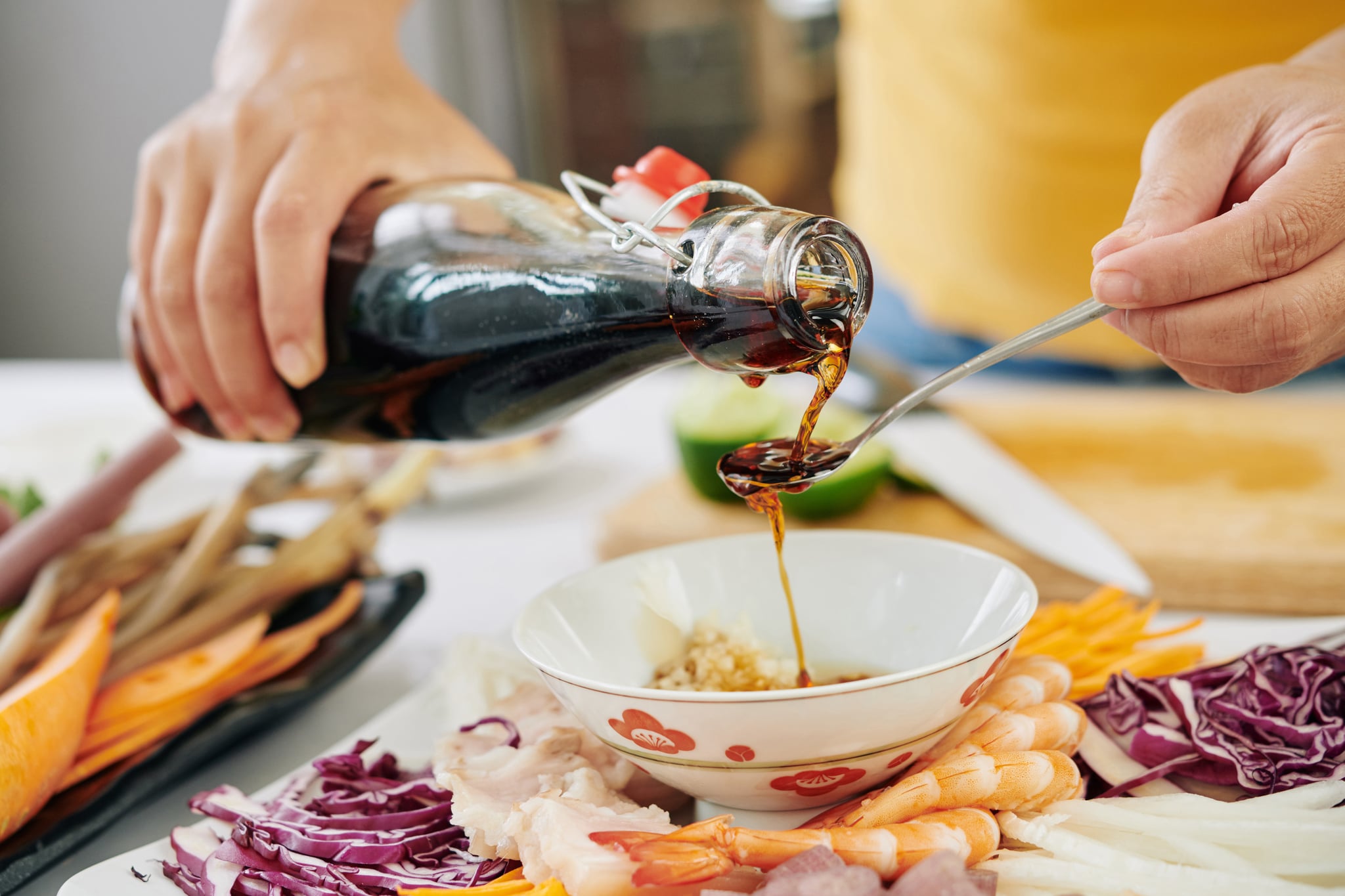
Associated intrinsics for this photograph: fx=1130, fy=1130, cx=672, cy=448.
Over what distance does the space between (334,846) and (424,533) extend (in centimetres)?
93

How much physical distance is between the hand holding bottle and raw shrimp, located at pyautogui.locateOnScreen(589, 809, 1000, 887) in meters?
0.60

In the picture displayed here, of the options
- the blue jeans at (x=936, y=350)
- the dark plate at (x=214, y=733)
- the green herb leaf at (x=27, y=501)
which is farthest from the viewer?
the blue jeans at (x=936, y=350)

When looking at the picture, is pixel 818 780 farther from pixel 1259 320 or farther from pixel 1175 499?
pixel 1175 499

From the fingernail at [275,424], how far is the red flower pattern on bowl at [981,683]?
718 mm

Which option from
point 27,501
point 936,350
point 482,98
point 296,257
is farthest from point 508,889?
point 482,98

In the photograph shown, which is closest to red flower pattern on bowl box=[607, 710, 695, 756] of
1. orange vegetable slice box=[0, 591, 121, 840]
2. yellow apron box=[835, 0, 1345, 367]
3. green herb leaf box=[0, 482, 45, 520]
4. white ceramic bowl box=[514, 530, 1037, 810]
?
white ceramic bowl box=[514, 530, 1037, 810]

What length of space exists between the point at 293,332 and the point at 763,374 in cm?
47

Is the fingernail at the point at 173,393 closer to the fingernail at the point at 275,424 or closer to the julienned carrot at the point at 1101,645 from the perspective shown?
the fingernail at the point at 275,424

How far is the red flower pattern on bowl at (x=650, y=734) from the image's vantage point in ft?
2.34

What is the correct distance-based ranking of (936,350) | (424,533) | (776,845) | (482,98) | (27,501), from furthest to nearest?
(482,98) < (936,350) < (424,533) < (27,501) < (776,845)

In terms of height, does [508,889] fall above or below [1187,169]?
below

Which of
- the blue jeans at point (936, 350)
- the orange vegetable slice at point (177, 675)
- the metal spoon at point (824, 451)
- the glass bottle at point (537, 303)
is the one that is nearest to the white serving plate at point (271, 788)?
the orange vegetable slice at point (177, 675)

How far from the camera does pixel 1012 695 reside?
2.67 ft

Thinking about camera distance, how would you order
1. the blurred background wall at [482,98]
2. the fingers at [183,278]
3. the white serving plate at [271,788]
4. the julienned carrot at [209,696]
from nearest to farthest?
the white serving plate at [271,788]
the julienned carrot at [209,696]
the fingers at [183,278]
the blurred background wall at [482,98]
